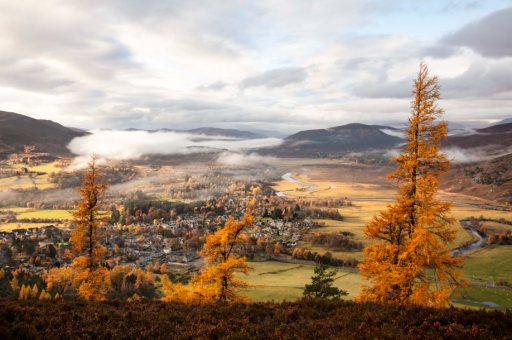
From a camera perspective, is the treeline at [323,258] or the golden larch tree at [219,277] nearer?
the golden larch tree at [219,277]

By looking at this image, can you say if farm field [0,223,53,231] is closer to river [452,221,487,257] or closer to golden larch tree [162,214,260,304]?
golden larch tree [162,214,260,304]

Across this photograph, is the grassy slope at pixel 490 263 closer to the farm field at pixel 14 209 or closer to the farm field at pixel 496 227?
the farm field at pixel 496 227

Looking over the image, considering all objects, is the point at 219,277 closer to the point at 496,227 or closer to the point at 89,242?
the point at 89,242

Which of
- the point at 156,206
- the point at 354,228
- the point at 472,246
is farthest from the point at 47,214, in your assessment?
the point at 472,246

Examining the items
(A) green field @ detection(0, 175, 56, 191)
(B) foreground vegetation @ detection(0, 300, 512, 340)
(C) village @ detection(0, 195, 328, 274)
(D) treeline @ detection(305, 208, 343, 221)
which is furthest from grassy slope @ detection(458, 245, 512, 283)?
(A) green field @ detection(0, 175, 56, 191)

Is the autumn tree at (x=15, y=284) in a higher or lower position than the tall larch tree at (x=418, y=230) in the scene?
lower

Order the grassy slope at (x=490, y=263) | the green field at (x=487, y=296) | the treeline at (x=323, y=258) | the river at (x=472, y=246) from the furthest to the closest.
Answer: the river at (x=472, y=246)
the treeline at (x=323, y=258)
the grassy slope at (x=490, y=263)
the green field at (x=487, y=296)

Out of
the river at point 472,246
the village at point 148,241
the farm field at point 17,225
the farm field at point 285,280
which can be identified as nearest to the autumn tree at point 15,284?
the village at point 148,241
